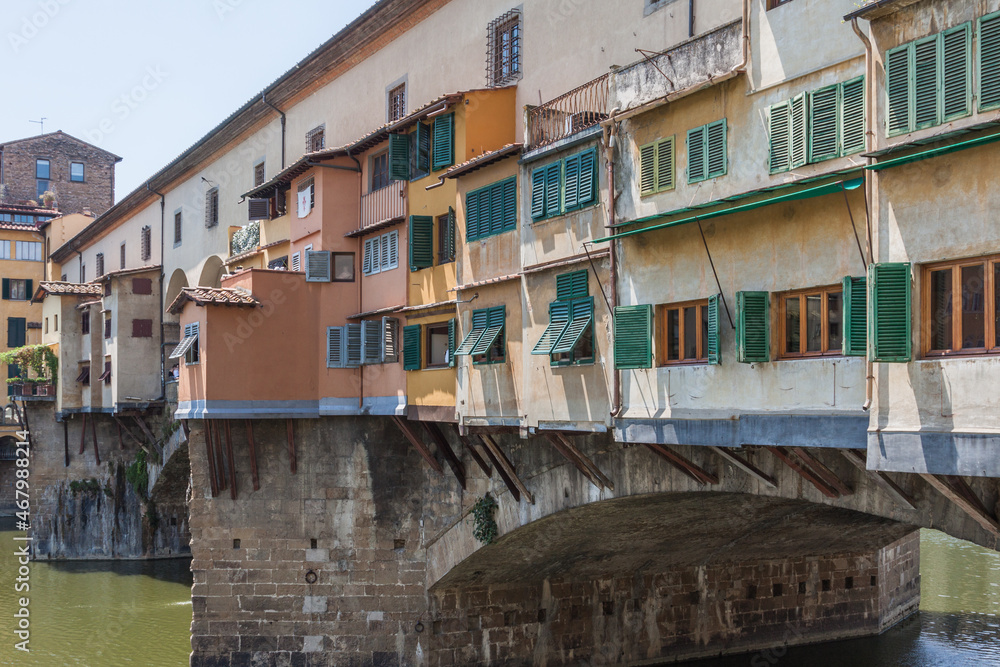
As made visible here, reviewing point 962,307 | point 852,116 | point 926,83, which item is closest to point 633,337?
point 852,116

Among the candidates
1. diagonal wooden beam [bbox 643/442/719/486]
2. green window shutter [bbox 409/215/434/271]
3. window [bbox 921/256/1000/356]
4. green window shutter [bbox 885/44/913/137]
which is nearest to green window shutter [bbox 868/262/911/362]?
window [bbox 921/256/1000/356]

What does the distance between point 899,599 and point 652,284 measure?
18.7 meters

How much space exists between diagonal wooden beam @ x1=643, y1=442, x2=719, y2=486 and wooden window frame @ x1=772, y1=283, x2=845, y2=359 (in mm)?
2779

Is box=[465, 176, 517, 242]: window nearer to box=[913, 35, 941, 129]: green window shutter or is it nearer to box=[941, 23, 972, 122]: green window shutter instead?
box=[913, 35, 941, 129]: green window shutter

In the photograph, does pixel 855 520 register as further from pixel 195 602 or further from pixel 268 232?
pixel 268 232

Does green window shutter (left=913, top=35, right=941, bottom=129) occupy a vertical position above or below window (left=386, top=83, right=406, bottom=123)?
below

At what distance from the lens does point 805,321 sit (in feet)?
37.1

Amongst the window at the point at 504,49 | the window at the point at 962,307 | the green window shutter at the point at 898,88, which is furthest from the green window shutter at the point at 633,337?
the window at the point at 504,49

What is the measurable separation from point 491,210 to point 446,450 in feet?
16.9

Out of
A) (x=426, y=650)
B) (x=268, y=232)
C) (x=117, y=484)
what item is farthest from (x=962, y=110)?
(x=117, y=484)

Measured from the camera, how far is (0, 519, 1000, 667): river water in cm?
2506

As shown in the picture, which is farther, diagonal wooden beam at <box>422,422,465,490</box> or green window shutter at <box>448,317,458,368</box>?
diagonal wooden beam at <box>422,422,465,490</box>

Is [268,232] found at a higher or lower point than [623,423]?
higher

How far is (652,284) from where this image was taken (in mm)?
13242
